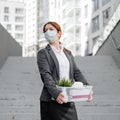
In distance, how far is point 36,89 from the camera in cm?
948

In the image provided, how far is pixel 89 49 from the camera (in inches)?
1845

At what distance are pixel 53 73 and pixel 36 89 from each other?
21.3 feet

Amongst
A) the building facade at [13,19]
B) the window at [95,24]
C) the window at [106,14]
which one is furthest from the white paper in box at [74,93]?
the building facade at [13,19]

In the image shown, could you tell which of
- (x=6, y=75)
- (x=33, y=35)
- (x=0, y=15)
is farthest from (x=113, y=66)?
(x=33, y=35)

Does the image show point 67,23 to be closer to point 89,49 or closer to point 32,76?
point 89,49

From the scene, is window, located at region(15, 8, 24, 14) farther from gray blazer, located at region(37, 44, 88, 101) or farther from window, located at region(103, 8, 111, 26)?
gray blazer, located at region(37, 44, 88, 101)

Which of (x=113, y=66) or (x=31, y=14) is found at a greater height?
(x=113, y=66)

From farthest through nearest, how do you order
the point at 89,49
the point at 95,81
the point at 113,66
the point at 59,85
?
the point at 89,49
the point at 113,66
the point at 95,81
the point at 59,85

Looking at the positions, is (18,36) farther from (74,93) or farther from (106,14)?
(74,93)

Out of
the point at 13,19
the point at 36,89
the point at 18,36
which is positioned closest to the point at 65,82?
the point at 36,89

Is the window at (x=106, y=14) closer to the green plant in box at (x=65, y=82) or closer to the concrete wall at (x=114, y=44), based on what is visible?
the concrete wall at (x=114, y=44)

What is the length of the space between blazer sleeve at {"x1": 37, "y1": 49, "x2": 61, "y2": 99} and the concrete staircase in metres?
4.45

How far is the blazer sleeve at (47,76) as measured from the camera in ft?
9.50

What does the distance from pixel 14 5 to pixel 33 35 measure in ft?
36.9
